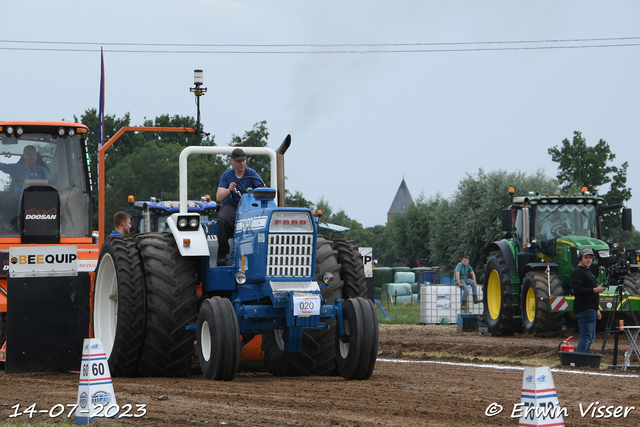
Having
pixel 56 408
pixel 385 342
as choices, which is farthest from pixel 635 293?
pixel 56 408

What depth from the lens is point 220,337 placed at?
8.13m

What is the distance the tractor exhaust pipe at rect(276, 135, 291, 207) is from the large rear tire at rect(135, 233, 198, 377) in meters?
1.40

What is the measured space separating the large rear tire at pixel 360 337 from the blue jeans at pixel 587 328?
4378 mm

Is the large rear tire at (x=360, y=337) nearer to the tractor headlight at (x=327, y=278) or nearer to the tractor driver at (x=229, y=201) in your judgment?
the tractor headlight at (x=327, y=278)

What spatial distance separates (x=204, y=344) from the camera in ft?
28.0

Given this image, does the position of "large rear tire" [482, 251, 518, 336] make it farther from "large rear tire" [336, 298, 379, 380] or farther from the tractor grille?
the tractor grille

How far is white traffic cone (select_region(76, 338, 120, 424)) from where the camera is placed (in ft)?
20.3

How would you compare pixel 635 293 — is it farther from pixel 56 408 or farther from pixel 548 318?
pixel 56 408

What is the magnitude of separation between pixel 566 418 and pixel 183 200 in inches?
196

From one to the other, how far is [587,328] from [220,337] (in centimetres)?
587

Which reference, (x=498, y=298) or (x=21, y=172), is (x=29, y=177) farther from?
(x=498, y=298)

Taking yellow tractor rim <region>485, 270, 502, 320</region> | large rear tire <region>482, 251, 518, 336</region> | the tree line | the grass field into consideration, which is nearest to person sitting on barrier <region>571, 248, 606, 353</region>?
large rear tire <region>482, 251, 518, 336</region>

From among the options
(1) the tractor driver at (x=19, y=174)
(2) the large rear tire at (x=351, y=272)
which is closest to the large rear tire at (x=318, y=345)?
(2) the large rear tire at (x=351, y=272)

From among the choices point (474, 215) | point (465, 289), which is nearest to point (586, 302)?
point (465, 289)
